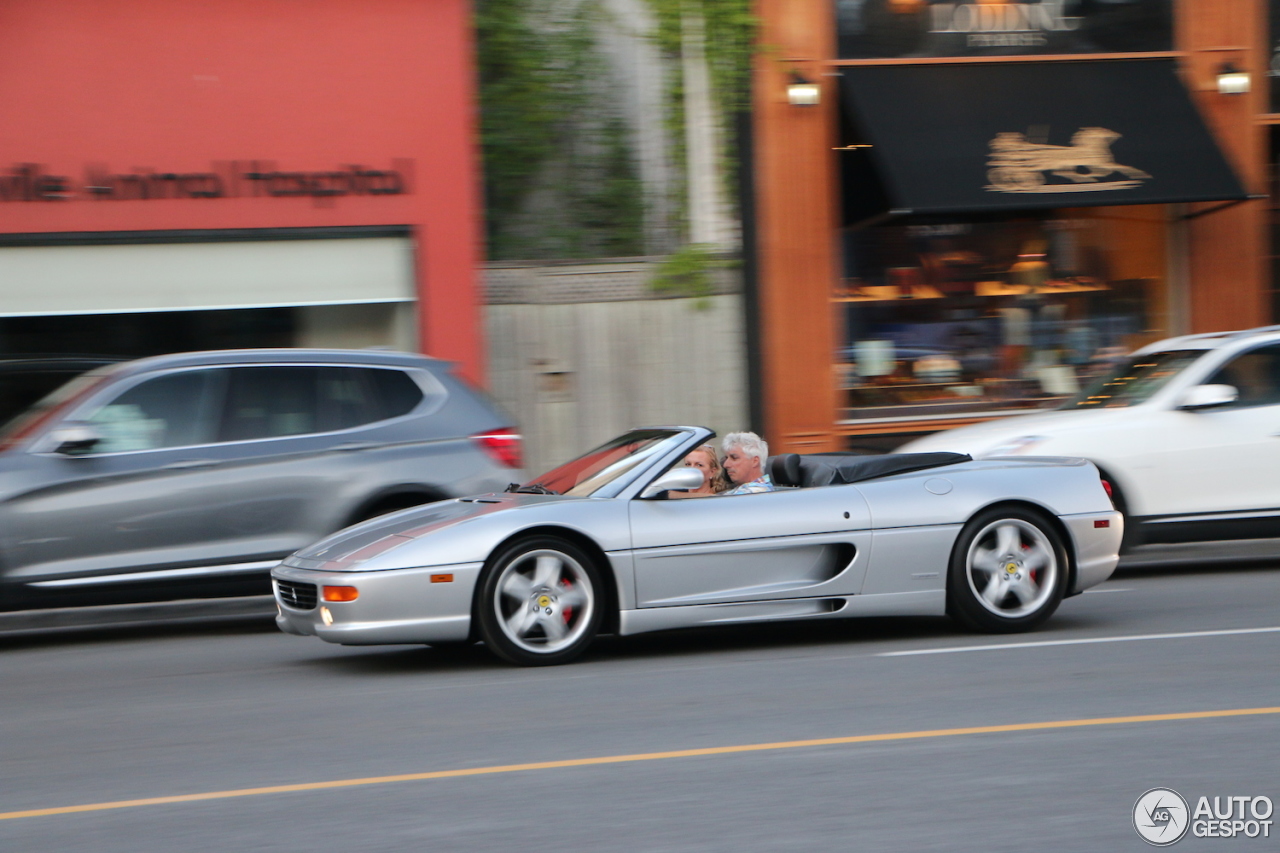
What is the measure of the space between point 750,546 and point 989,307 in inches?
349

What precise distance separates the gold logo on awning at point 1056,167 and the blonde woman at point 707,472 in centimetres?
721

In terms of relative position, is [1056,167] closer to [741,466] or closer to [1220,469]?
[1220,469]

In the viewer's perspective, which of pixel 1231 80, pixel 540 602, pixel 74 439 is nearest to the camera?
pixel 540 602

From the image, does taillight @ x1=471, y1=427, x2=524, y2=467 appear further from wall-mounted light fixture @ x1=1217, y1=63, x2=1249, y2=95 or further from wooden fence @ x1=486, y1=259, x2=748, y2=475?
wall-mounted light fixture @ x1=1217, y1=63, x2=1249, y2=95

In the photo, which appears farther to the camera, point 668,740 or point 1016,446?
point 1016,446

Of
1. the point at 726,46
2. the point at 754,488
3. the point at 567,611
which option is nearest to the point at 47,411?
the point at 567,611

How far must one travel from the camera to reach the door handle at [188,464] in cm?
841

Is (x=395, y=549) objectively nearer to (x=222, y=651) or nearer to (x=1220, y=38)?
(x=222, y=651)

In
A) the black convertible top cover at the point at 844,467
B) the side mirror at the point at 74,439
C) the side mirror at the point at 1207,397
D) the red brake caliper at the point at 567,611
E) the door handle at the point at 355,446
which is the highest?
the side mirror at the point at 74,439

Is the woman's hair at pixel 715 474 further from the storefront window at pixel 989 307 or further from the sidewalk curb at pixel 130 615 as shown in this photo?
the storefront window at pixel 989 307

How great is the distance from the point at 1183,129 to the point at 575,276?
626 centimetres

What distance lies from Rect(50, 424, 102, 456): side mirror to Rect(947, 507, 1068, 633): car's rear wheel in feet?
16.1

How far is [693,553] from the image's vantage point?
677cm

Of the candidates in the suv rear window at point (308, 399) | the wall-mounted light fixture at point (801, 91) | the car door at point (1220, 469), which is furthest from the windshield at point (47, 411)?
the wall-mounted light fixture at point (801, 91)
